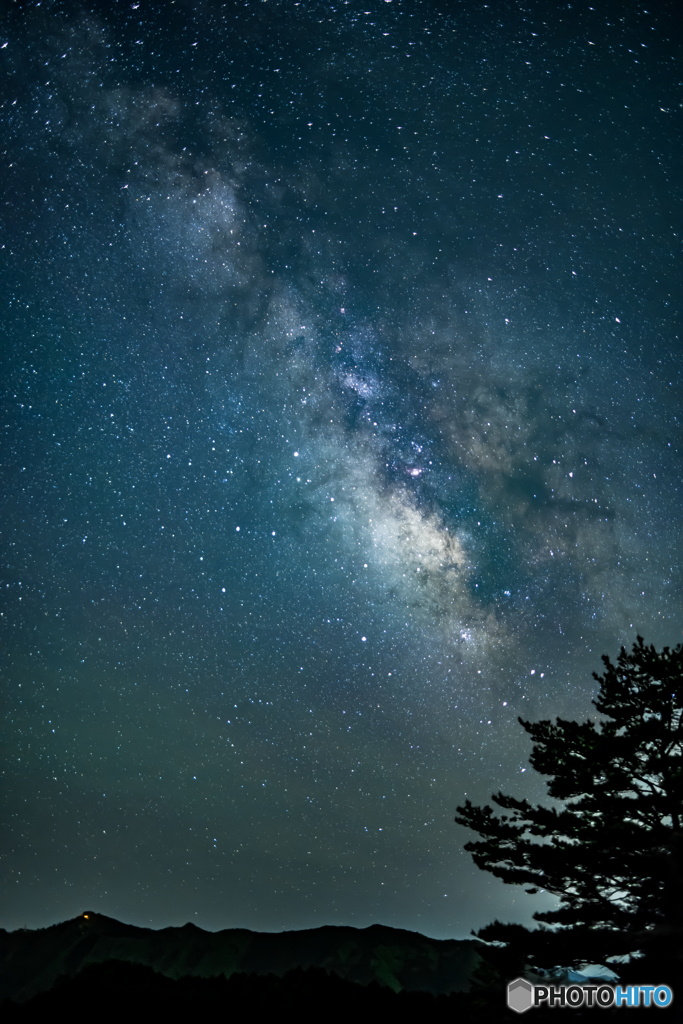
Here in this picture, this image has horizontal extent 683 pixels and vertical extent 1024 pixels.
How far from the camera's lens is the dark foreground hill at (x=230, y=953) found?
139375 millimetres

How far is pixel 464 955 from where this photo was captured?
14088 centimetres

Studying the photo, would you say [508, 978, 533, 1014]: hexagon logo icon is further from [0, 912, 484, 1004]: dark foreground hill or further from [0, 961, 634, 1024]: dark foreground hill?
[0, 912, 484, 1004]: dark foreground hill

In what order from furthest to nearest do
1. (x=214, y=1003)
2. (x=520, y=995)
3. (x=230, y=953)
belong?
(x=230, y=953) < (x=214, y=1003) < (x=520, y=995)

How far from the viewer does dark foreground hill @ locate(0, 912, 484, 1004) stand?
139 metres

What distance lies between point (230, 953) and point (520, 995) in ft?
598

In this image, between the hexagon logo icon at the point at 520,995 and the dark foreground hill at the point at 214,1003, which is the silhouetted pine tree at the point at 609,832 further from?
the dark foreground hill at the point at 214,1003

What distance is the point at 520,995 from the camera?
494 inches

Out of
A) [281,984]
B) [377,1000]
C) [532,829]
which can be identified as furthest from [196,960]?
[532,829]

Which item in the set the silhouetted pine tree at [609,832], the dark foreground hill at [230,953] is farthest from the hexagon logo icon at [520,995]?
the dark foreground hill at [230,953]

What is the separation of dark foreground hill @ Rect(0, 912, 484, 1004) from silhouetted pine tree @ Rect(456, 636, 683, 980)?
152884 millimetres

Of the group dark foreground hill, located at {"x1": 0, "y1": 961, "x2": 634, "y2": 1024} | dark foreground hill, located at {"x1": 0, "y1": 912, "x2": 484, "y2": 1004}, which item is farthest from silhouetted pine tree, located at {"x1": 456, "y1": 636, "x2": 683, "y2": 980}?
dark foreground hill, located at {"x1": 0, "y1": 912, "x2": 484, "y2": 1004}

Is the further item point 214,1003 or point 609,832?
point 214,1003

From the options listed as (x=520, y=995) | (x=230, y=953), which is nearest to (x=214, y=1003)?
(x=520, y=995)

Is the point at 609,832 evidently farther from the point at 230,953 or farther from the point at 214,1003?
the point at 230,953
